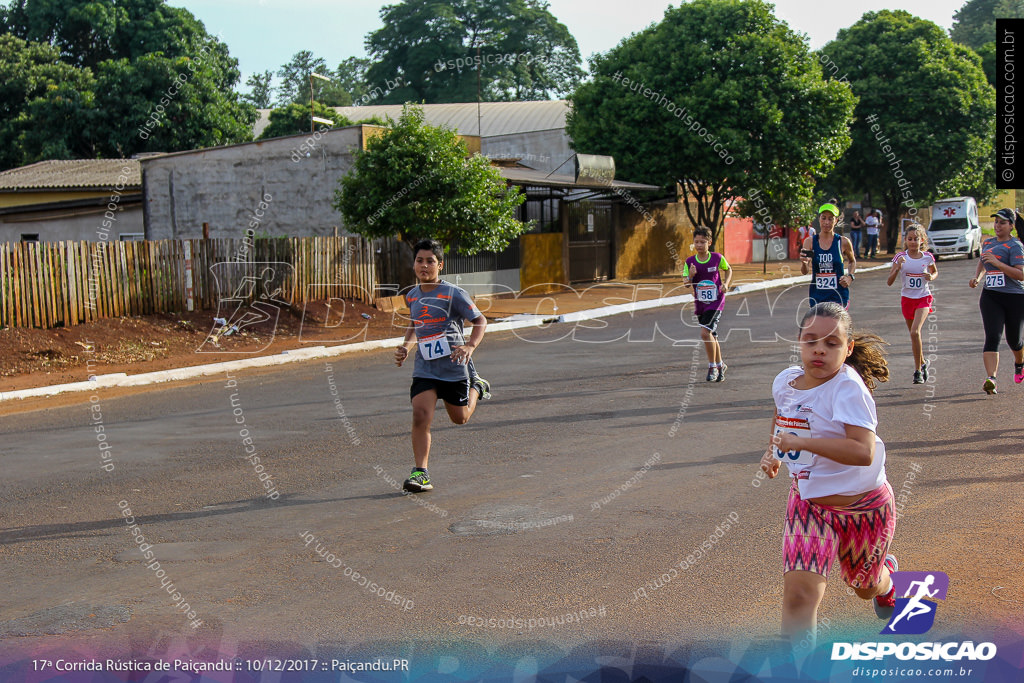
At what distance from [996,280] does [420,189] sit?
40.5 feet

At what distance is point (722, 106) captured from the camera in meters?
29.8

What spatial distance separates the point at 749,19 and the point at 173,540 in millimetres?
28853

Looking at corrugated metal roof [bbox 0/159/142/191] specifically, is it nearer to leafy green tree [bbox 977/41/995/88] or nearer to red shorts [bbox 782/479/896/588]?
red shorts [bbox 782/479/896/588]

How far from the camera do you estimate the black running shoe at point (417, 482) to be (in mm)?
6762

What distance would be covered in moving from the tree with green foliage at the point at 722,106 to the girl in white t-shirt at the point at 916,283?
1894 centimetres

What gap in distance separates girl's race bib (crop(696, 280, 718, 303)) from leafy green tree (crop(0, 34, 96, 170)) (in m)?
32.7

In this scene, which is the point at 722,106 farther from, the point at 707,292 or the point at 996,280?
the point at 996,280

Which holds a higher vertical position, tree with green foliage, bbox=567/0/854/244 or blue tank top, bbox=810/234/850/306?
tree with green foliage, bbox=567/0/854/244

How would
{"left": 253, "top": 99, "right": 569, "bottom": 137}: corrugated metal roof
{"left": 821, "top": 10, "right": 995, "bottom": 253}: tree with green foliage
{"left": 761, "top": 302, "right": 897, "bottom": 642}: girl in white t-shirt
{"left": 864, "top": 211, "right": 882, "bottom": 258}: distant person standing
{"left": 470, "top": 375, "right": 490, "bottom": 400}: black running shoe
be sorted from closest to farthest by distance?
1. {"left": 761, "top": 302, "right": 897, "bottom": 642}: girl in white t-shirt
2. {"left": 470, "top": 375, "right": 490, "bottom": 400}: black running shoe
3. {"left": 864, "top": 211, "right": 882, "bottom": 258}: distant person standing
4. {"left": 821, "top": 10, "right": 995, "bottom": 253}: tree with green foliage
5. {"left": 253, "top": 99, "right": 569, "bottom": 137}: corrugated metal roof

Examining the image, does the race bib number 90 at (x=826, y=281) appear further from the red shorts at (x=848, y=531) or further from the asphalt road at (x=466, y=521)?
the red shorts at (x=848, y=531)

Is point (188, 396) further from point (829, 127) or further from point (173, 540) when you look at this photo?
point (829, 127)

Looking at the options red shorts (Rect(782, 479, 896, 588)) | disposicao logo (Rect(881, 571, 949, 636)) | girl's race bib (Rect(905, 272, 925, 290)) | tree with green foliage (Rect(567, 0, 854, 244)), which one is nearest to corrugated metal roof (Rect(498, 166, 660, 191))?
tree with green foliage (Rect(567, 0, 854, 244))

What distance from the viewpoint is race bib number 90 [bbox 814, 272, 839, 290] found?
11.1m

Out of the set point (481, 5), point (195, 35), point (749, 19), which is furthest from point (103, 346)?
point (481, 5)
